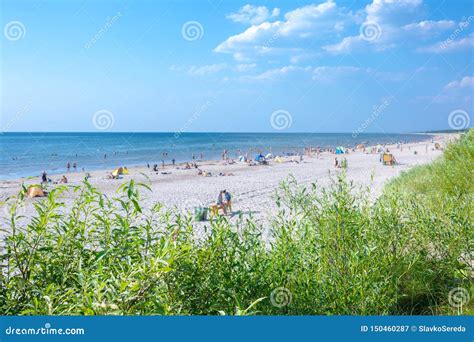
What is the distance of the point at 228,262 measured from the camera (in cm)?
287

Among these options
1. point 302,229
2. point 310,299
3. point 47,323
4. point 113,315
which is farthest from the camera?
point 302,229

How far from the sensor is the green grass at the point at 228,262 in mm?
2266

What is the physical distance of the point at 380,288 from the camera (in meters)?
2.98

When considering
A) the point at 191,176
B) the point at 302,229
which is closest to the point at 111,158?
the point at 191,176

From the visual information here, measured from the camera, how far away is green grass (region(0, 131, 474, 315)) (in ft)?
7.43

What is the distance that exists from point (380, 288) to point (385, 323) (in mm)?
300

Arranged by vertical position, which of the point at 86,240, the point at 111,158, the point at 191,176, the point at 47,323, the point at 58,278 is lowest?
the point at 47,323

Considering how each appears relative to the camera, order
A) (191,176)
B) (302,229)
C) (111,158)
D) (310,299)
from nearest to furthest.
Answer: (310,299) < (302,229) < (191,176) < (111,158)

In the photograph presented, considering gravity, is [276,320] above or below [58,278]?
below

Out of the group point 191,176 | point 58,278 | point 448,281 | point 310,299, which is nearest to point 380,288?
point 310,299

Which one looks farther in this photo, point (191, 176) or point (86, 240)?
point (191, 176)

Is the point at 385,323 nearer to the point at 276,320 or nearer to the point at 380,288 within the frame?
the point at 380,288

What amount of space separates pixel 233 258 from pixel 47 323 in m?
1.14

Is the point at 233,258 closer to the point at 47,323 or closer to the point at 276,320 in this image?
the point at 276,320
